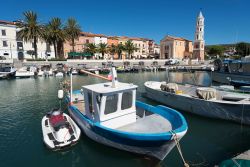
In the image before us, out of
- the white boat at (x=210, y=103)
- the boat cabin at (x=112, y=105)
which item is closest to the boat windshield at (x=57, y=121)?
the boat cabin at (x=112, y=105)

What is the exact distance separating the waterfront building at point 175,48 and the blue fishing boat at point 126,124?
90.6m

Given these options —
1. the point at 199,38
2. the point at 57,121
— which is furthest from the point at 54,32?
the point at 199,38

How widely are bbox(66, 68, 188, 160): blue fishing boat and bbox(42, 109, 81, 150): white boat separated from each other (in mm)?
728

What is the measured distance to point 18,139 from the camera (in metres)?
10.6

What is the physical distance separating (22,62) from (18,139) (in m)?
46.5

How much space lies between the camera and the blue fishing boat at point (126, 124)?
287 inches

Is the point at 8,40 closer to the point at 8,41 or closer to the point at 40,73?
the point at 8,41

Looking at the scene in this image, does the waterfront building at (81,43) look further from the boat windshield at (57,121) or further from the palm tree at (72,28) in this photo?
the boat windshield at (57,121)

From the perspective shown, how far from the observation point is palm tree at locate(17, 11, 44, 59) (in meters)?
49.9

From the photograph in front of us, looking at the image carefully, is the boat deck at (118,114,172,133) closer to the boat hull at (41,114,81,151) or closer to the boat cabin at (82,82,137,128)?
the boat cabin at (82,82,137,128)

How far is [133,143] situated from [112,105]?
2029mm

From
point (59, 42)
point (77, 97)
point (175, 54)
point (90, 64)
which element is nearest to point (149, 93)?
point (77, 97)

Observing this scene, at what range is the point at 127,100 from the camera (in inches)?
356

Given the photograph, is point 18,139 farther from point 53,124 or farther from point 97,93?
point 97,93
